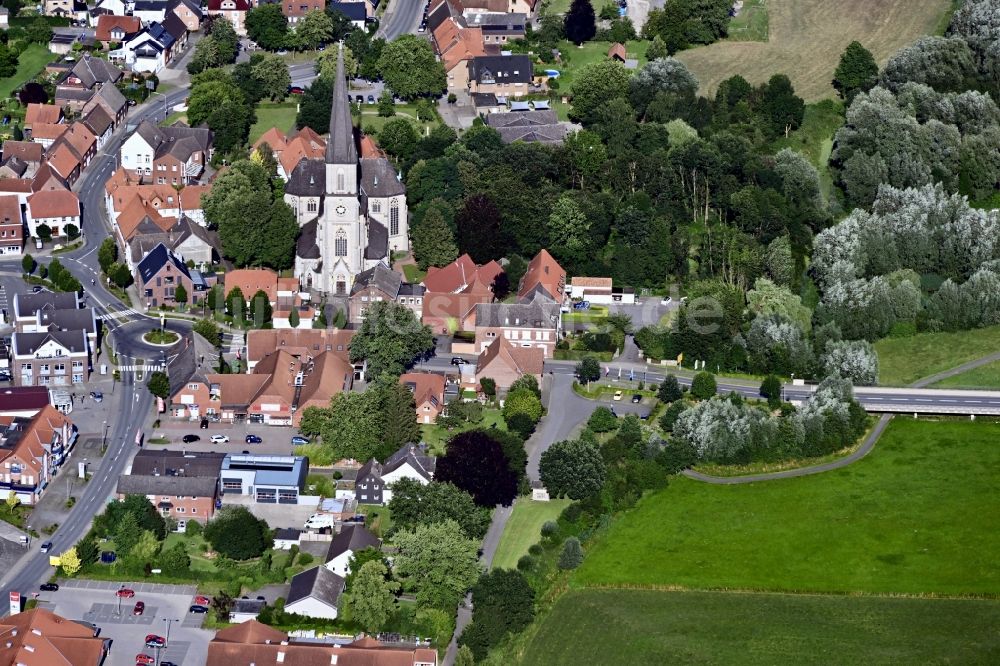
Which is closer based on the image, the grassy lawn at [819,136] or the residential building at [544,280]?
the residential building at [544,280]

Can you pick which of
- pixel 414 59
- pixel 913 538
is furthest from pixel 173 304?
pixel 913 538

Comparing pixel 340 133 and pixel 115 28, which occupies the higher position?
pixel 115 28

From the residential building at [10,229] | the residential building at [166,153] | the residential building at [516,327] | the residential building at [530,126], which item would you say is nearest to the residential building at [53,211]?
the residential building at [10,229]

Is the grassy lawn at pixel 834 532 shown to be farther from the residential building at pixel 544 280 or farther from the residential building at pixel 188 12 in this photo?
the residential building at pixel 188 12

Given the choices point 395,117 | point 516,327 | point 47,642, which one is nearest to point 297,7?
point 395,117

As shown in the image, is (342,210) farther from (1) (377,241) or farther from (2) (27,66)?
(2) (27,66)

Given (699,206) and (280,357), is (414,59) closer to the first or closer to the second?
(699,206)
